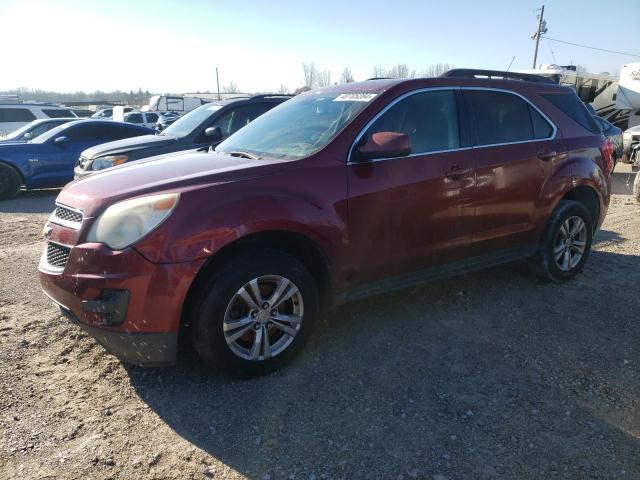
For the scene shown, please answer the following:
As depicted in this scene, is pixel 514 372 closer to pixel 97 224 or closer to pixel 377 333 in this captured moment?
pixel 377 333

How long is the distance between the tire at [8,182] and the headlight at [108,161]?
11.5 ft

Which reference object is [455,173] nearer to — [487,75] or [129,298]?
[487,75]

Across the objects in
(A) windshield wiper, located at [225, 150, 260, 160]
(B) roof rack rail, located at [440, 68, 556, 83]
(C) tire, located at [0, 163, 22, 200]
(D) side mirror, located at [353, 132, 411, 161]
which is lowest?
(C) tire, located at [0, 163, 22, 200]

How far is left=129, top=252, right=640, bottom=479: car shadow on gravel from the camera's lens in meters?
2.37

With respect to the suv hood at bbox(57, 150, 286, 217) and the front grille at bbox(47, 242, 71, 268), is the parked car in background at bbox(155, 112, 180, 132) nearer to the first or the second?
the suv hood at bbox(57, 150, 286, 217)

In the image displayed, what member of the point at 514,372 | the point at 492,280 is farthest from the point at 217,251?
the point at 492,280

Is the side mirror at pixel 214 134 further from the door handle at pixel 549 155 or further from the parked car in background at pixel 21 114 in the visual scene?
the parked car in background at pixel 21 114

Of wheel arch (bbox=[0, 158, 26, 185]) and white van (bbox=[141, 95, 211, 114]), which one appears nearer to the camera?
wheel arch (bbox=[0, 158, 26, 185])

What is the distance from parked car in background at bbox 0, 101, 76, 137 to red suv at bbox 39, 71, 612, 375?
53.1 feet

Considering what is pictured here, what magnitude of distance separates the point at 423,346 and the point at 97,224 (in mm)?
2315

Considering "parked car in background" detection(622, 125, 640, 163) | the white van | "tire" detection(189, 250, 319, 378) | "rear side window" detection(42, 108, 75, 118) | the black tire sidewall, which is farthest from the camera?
the white van

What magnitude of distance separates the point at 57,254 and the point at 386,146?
7.04ft

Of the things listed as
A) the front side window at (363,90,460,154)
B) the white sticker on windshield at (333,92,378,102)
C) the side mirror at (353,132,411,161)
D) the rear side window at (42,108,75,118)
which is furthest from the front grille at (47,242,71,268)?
the rear side window at (42,108,75,118)

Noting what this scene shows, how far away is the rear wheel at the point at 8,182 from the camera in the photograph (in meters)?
9.44
